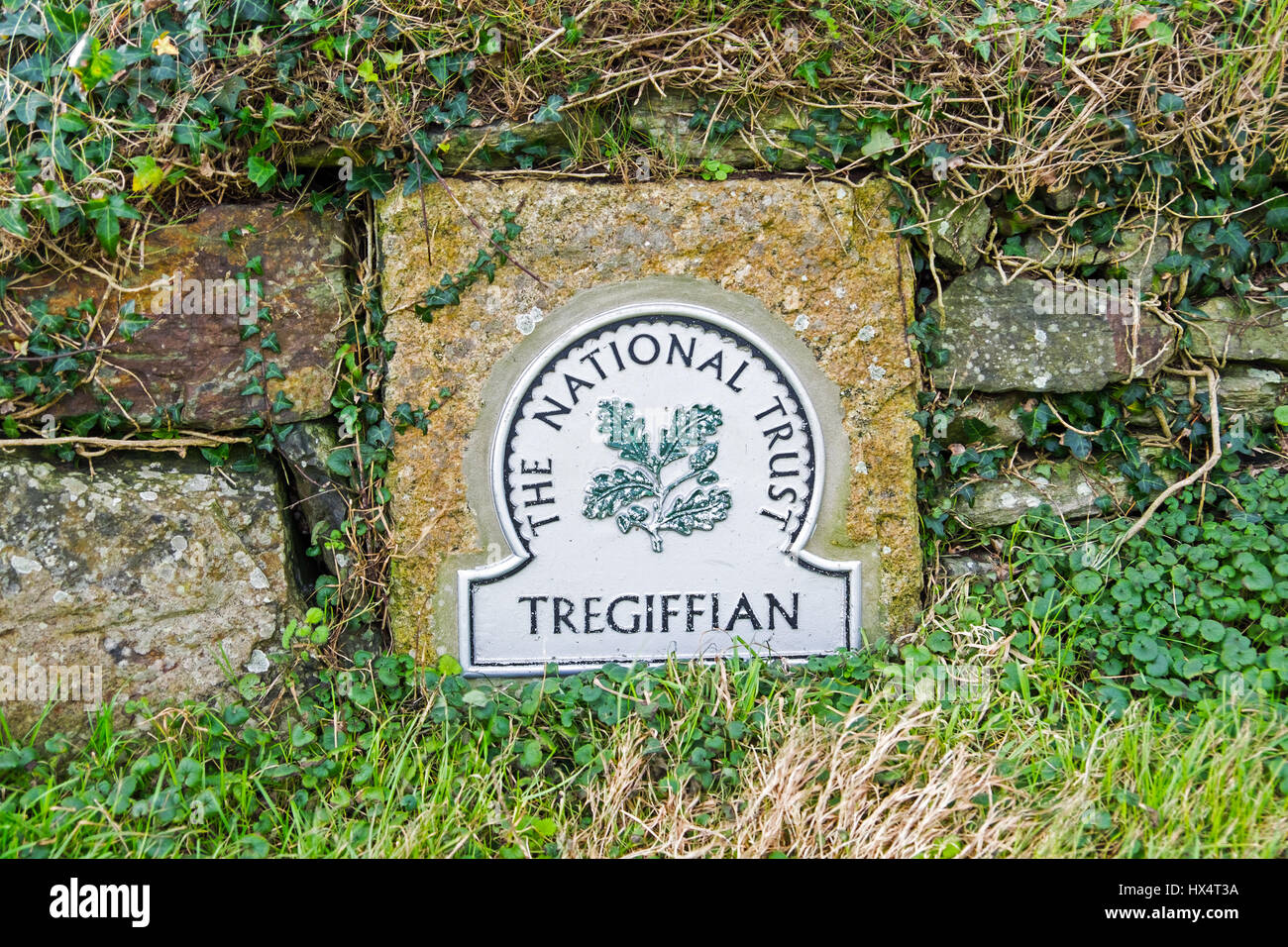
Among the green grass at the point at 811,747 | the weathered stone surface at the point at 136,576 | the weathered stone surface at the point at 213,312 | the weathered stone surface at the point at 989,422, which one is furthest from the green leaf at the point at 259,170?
the weathered stone surface at the point at 989,422

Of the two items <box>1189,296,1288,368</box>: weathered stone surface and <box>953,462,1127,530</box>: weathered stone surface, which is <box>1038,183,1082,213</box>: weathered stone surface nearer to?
Result: <box>1189,296,1288,368</box>: weathered stone surface

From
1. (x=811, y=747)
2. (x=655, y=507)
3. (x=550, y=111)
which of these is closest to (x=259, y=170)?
(x=550, y=111)

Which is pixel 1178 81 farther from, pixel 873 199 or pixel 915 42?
pixel 873 199

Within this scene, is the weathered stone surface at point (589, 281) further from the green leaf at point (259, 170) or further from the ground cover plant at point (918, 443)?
the green leaf at point (259, 170)

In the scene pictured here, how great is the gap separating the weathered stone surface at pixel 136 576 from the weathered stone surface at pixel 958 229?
2.17 m

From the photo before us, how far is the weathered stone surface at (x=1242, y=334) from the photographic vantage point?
8.58ft

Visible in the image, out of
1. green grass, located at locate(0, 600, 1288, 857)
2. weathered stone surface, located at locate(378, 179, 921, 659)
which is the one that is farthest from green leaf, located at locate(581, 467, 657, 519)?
green grass, located at locate(0, 600, 1288, 857)

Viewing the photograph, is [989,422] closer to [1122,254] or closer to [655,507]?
[1122,254]

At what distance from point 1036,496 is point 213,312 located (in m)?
2.54

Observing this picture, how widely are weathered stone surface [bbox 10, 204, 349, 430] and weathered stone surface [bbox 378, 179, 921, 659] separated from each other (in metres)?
0.23

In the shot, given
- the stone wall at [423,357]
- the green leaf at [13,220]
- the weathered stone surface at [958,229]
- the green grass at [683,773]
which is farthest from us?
the weathered stone surface at [958,229]

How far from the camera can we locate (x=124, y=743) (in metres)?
2.22

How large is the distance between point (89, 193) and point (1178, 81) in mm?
3139

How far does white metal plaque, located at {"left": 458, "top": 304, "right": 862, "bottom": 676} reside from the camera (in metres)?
2.43
